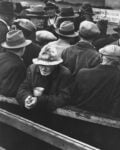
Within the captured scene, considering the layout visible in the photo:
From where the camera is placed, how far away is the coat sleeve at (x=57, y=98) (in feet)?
17.9

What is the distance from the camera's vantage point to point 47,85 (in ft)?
18.4

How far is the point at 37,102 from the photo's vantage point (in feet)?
17.8

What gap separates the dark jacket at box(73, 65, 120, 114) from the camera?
546 centimetres

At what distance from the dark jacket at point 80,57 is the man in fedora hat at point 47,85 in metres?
0.97

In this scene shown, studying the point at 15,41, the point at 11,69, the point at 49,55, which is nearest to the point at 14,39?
the point at 15,41

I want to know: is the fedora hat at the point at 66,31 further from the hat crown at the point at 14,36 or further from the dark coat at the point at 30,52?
the hat crown at the point at 14,36

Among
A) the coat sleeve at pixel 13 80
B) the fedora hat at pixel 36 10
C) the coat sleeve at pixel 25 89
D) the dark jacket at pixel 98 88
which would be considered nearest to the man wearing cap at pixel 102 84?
the dark jacket at pixel 98 88

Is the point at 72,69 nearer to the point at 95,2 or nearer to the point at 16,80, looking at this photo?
the point at 16,80

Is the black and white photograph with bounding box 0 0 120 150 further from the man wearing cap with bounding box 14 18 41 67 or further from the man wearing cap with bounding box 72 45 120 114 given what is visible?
the man wearing cap with bounding box 14 18 41 67

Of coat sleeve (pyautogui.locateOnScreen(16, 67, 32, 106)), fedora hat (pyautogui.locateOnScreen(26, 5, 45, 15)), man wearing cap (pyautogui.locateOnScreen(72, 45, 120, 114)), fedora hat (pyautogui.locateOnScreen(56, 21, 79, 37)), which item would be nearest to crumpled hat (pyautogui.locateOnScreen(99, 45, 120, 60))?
man wearing cap (pyautogui.locateOnScreen(72, 45, 120, 114))

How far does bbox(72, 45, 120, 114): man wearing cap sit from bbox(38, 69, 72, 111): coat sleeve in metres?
0.21

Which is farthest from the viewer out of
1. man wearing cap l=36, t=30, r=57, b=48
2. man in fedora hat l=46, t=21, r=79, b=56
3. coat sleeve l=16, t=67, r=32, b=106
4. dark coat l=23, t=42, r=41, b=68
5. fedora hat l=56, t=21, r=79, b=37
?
man wearing cap l=36, t=30, r=57, b=48

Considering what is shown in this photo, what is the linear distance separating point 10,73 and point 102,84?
4.49ft

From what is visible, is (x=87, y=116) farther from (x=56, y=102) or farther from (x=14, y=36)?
(x=14, y=36)
